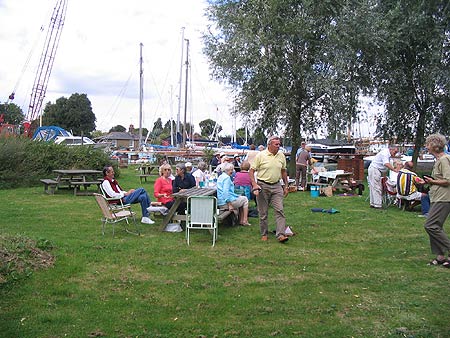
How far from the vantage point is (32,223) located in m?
8.91

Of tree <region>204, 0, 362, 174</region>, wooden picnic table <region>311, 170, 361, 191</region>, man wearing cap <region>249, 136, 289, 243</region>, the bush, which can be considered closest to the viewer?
man wearing cap <region>249, 136, 289, 243</region>

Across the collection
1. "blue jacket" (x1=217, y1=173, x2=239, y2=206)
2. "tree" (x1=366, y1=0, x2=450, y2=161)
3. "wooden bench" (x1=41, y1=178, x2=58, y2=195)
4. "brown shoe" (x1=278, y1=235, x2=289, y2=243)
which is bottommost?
"brown shoe" (x1=278, y1=235, x2=289, y2=243)

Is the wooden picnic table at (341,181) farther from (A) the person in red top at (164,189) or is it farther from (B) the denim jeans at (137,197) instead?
(B) the denim jeans at (137,197)

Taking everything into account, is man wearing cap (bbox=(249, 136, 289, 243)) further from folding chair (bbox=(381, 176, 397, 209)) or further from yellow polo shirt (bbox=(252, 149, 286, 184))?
folding chair (bbox=(381, 176, 397, 209))

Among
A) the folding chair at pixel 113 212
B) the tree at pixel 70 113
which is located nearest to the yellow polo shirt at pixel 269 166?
the folding chair at pixel 113 212

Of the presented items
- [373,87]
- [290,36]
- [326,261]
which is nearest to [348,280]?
[326,261]

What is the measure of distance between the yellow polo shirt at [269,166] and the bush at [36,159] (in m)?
11.3

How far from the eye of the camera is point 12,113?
70562mm

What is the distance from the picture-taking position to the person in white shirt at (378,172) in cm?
1132

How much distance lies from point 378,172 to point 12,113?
69.8 m

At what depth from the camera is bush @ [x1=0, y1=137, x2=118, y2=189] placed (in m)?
16.3

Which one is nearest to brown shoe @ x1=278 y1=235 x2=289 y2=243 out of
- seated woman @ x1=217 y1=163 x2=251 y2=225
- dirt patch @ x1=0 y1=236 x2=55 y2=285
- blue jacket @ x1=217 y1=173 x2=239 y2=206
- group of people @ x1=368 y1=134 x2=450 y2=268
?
seated woman @ x1=217 y1=163 x2=251 y2=225

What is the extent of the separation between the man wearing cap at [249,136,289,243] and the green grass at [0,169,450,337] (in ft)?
1.24

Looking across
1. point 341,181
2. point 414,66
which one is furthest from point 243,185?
point 414,66
